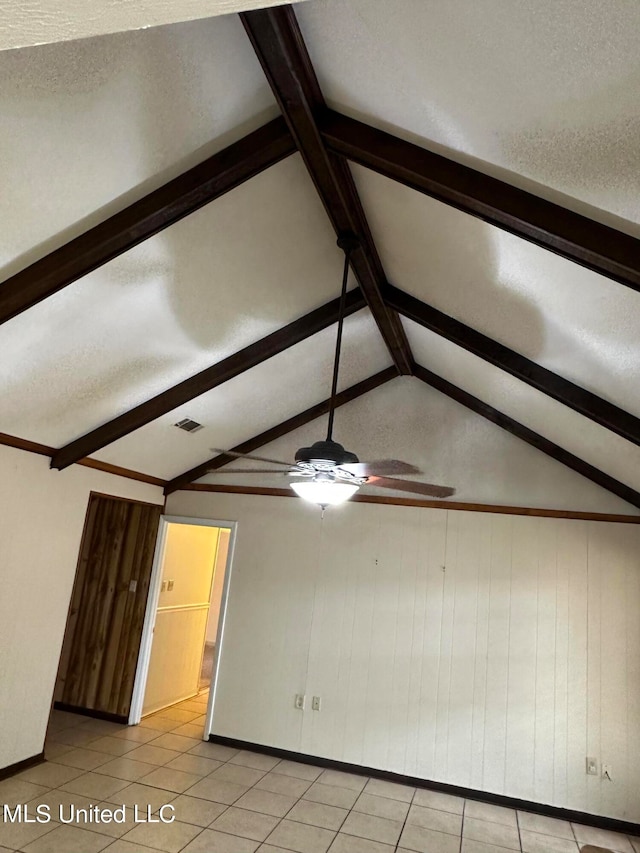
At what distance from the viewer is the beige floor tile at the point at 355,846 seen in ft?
11.5

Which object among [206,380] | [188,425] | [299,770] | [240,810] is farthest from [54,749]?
[206,380]

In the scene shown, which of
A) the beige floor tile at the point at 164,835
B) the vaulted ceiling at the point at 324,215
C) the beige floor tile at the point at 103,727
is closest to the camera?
the vaulted ceiling at the point at 324,215

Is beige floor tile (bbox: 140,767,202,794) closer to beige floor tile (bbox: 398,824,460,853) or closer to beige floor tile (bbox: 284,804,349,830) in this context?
beige floor tile (bbox: 284,804,349,830)

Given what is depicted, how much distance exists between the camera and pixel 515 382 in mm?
3883

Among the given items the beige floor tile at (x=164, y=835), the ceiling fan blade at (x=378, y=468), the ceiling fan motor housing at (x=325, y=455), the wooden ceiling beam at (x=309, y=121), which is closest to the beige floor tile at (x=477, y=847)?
the beige floor tile at (x=164, y=835)

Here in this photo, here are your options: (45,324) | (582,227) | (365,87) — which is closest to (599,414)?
(582,227)

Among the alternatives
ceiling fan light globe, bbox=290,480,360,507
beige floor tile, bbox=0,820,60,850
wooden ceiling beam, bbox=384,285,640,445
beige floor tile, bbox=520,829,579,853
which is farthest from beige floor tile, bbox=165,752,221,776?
wooden ceiling beam, bbox=384,285,640,445

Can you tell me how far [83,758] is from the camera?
4.50 meters

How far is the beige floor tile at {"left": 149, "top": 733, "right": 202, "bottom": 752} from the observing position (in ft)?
16.3

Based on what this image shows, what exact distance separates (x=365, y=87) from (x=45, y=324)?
206 cm

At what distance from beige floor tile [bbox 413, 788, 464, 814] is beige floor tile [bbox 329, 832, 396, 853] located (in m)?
0.79

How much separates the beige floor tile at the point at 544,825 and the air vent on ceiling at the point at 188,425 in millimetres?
3988

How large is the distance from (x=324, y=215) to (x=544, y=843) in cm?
439

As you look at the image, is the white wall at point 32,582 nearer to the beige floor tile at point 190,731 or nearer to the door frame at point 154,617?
the door frame at point 154,617
